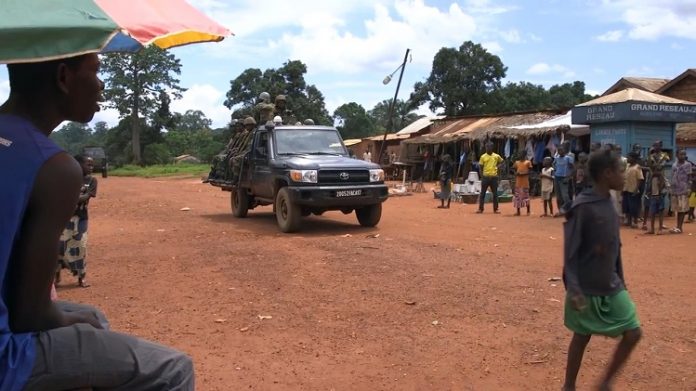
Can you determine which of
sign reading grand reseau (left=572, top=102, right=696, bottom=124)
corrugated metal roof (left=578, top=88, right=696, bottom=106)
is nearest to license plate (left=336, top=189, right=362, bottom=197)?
sign reading grand reseau (left=572, top=102, right=696, bottom=124)

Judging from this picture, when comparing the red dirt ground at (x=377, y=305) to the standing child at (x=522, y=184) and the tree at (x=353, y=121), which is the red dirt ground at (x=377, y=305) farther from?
the tree at (x=353, y=121)

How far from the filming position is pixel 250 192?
43.9 ft

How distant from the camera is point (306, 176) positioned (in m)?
10.9

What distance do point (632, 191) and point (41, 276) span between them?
40.0ft

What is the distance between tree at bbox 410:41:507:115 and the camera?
1793 inches

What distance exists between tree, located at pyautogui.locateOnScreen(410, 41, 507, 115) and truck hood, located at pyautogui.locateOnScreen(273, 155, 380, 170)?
3559 cm

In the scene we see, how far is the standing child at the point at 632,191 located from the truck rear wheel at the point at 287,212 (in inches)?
239

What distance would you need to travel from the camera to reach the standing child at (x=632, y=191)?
12.0 metres

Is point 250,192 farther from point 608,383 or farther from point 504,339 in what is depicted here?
point 608,383

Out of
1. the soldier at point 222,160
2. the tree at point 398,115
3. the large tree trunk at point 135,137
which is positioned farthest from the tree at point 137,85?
the soldier at point 222,160

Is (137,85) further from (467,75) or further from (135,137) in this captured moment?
(467,75)

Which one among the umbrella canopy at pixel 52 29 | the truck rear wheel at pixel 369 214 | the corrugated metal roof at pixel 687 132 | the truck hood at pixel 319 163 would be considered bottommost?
the truck rear wheel at pixel 369 214

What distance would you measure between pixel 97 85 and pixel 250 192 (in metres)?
11.5

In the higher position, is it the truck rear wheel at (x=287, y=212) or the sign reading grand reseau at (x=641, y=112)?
the sign reading grand reseau at (x=641, y=112)
